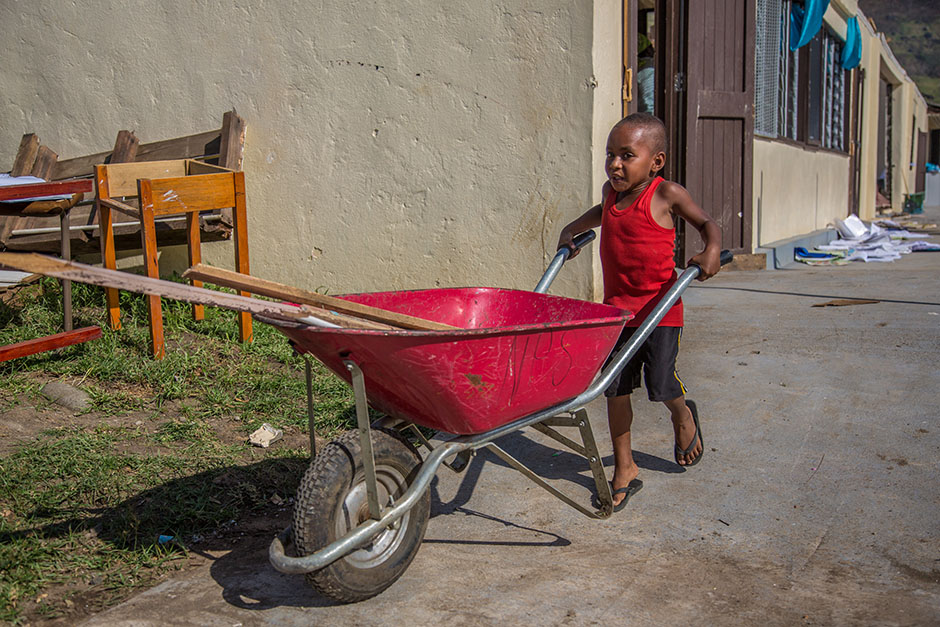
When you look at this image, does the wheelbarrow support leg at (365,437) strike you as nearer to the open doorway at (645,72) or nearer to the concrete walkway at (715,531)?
the concrete walkway at (715,531)

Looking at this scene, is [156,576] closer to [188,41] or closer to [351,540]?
[351,540]

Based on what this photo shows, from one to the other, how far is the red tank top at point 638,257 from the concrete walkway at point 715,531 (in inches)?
28.6

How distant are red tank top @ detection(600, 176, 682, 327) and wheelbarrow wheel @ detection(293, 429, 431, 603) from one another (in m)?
1.11

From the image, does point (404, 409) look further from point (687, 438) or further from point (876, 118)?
point (876, 118)

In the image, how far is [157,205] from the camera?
4.50m

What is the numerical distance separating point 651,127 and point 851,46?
36.9 feet

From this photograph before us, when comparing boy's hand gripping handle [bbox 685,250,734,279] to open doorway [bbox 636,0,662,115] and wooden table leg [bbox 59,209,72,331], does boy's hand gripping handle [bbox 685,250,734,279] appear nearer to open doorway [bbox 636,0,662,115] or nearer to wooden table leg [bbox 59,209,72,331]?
wooden table leg [bbox 59,209,72,331]

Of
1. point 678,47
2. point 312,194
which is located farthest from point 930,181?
point 312,194

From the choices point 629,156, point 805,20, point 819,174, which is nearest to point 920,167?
point 819,174

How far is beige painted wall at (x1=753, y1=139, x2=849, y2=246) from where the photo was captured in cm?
914

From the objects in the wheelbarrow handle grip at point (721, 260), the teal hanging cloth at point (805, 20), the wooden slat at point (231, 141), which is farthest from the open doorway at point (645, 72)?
the wheelbarrow handle grip at point (721, 260)

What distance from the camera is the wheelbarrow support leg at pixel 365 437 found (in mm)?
2203

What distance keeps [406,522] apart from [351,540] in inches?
13.0

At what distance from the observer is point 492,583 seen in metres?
2.51
